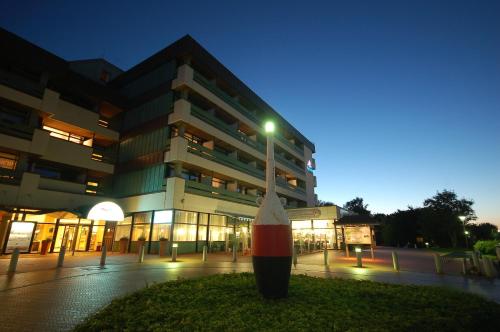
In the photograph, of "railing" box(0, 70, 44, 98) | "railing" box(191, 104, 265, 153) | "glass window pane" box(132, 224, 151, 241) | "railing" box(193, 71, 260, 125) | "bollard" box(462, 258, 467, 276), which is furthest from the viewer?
"railing" box(193, 71, 260, 125)

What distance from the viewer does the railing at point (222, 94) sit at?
27536mm

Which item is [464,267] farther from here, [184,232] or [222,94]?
[222,94]

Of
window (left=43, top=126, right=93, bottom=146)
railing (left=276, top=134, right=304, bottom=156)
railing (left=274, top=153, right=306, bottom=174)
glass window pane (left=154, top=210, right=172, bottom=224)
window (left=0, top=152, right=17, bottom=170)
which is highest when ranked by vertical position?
railing (left=276, top=134, right=304, bottom=156)

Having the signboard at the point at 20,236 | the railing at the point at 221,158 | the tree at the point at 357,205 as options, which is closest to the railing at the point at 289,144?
the railing at the point at 221,158

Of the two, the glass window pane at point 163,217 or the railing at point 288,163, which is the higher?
the railing at point 288,163

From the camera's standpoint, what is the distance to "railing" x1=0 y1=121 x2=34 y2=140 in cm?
2050

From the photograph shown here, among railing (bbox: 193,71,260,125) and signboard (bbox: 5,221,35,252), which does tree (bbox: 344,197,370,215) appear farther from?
signboard (bbox: 5,221,35,252)

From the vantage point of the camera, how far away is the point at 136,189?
26062 mm

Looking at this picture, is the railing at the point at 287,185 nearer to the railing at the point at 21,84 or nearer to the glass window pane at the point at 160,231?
the glass window pane at the point at 160,231

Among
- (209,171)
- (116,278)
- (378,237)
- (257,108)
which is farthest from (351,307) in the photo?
(378,237)

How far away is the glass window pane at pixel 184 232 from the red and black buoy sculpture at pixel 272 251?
17.9 meters

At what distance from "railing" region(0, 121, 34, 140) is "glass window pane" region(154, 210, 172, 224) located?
1218cm

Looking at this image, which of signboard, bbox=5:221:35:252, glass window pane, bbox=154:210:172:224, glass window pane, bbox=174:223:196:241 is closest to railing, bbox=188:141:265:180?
glass window pane, bbox=154:210:172:224

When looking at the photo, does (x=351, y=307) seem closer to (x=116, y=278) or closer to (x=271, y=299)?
(x=271, y=299)
